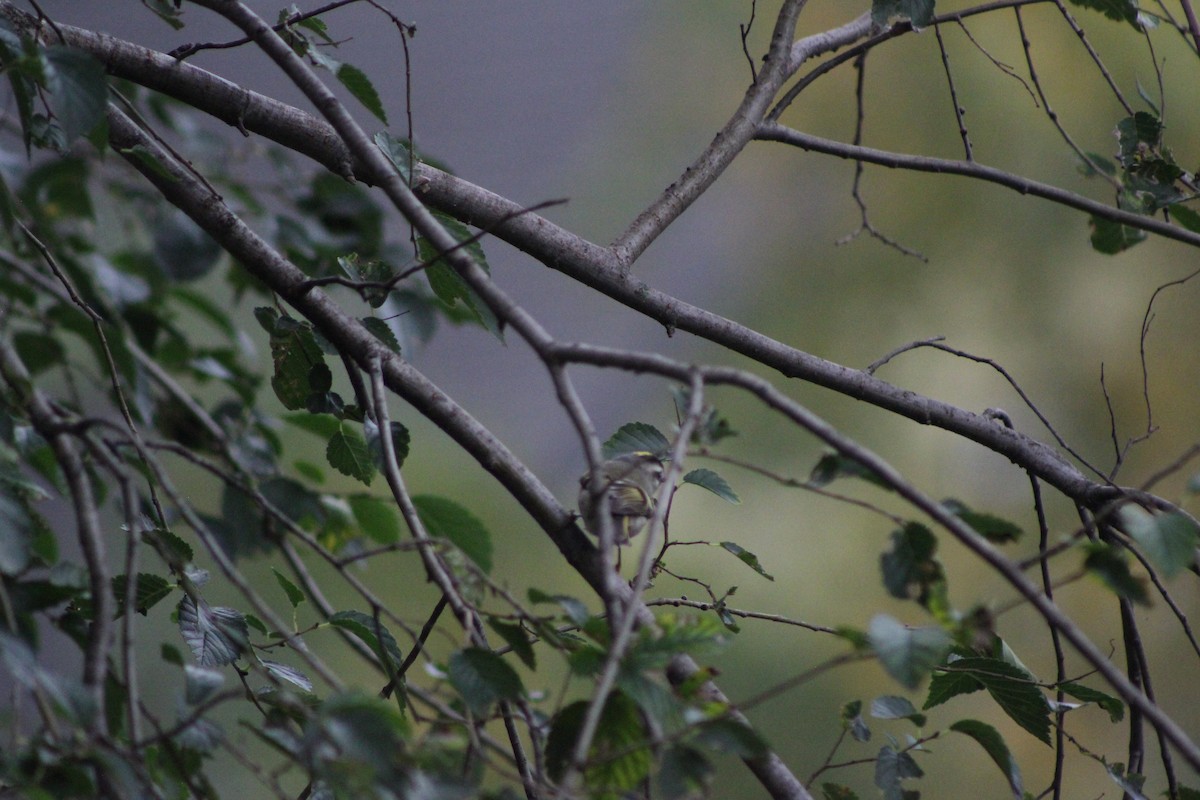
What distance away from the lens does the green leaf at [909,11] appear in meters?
0.86

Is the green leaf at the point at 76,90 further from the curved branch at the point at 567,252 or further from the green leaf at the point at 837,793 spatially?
the green leaf at the point at 837,793

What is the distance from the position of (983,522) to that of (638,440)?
33 cm

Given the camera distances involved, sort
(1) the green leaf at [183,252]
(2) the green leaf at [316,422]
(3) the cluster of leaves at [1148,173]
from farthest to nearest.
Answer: (1) the green leaf at [183,252] < (2) the green leaf at [316,422] < (3) the cluster of leaves at [1148,173]

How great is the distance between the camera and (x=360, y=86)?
2.44ft

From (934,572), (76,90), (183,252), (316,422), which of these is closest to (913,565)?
(934,572)

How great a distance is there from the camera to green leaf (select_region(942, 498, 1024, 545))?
0.50 metres

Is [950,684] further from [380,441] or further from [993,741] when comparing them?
[380,441]

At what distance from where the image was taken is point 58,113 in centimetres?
58

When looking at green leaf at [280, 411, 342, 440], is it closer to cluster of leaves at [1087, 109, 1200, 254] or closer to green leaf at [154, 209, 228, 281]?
green leaf at [154, 209, 228, 281]

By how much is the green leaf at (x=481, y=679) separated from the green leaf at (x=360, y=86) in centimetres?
44

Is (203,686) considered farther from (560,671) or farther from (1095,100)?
(1095,100)

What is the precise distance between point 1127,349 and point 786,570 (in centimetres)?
101

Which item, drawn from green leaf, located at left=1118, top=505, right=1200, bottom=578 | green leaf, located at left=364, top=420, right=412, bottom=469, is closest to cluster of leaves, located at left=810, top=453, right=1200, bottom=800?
green leaf, located at left=1118, top=505, right=1200, bottom=578

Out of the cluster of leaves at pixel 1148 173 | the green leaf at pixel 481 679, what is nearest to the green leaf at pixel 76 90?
the green leaf at pixel 481 679
